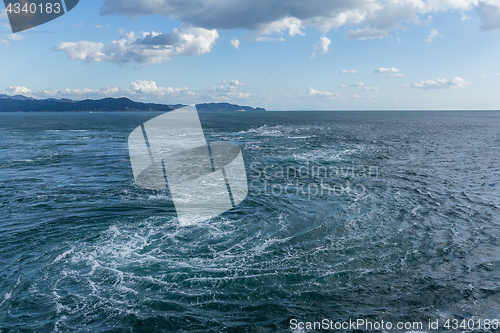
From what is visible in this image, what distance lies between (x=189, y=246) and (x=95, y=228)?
5.10 meters

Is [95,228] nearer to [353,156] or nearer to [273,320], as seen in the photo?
[273,320]

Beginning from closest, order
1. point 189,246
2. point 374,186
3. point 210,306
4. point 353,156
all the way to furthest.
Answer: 1. point 210,306
2. point 189,246
3. point 374,186
4. point 353,156

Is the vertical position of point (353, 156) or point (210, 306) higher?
point (353, 156)

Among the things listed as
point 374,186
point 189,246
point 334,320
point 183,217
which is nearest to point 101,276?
point 189,246

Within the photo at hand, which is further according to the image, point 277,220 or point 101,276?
→ point 277,220

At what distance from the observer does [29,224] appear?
1370 centimetres

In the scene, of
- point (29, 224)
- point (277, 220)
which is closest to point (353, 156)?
point (277, 220)

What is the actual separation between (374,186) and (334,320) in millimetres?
15105

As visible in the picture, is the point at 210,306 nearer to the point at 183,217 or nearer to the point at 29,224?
the point at 183,217

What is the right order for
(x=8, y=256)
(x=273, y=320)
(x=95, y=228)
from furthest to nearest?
(x=95, y=228), (x=8, y=256), (x=273, y=320)

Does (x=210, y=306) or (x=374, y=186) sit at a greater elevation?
(x=374, y=186)

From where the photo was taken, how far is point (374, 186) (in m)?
21.0

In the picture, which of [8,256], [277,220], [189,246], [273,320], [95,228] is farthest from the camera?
[277,220]

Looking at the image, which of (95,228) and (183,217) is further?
(183,217)
